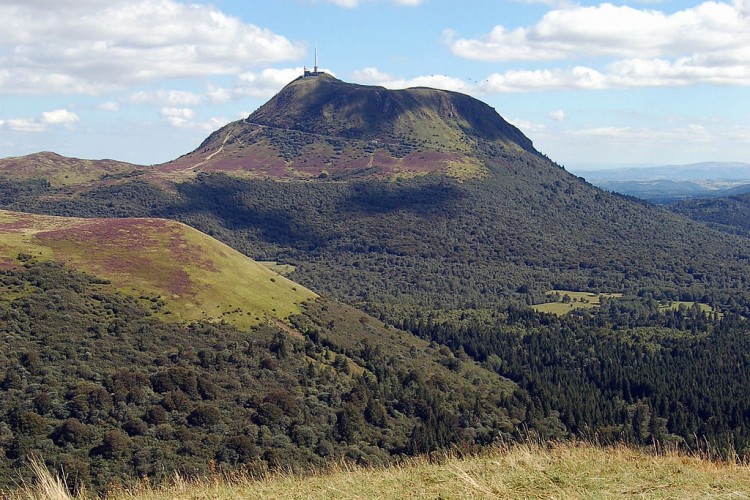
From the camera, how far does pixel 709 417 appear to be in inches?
3755

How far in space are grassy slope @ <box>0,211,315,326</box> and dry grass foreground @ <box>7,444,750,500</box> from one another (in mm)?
76109

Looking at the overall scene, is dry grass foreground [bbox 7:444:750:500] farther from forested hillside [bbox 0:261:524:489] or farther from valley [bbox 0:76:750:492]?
forested hillside [bbox 0:261:524:489]

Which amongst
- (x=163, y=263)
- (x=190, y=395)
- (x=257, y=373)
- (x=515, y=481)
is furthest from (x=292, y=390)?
(x=515, y=481)

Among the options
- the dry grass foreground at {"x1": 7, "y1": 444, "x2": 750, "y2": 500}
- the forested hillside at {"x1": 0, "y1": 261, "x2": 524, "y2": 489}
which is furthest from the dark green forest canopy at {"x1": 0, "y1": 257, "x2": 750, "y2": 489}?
the dry grass foreground at {"x1": 7, "y1": 444, "x2": 750, "y2": 500}

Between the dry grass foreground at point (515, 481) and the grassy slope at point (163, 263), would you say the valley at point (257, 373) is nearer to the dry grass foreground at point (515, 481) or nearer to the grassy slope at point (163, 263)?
the grassy slope at point (163, 263)

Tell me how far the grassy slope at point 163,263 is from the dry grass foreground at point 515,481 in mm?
76109

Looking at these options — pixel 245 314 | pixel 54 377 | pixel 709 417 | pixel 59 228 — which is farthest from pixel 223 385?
pixel 709 417

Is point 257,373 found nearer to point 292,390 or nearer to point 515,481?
point 292,390

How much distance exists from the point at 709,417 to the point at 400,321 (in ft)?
229

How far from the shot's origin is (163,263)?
104562mm

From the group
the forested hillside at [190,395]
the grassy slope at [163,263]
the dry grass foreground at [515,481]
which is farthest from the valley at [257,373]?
the dry grass foreground at [515,481]

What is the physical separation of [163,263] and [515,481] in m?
95.5

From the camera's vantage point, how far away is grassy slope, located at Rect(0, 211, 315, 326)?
96125 mm

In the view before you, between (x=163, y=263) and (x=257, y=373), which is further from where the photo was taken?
(x=163, y=263)
